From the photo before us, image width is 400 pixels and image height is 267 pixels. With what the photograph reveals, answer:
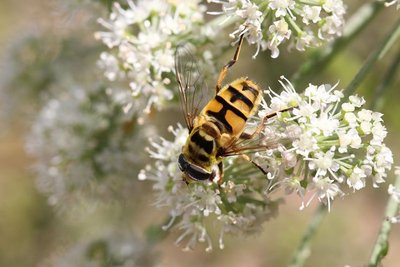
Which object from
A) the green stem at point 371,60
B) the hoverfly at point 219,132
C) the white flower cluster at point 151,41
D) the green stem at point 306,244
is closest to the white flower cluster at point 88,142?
the white flower cluster at point 151,41

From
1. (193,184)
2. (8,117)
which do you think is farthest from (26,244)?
(193,184)

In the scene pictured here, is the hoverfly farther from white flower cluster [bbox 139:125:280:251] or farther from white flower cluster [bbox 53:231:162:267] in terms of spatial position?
white flower cluster [bbox 53:231:162:267]

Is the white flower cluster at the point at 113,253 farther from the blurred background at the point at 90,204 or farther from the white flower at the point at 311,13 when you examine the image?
the white flower at the point at 311,13

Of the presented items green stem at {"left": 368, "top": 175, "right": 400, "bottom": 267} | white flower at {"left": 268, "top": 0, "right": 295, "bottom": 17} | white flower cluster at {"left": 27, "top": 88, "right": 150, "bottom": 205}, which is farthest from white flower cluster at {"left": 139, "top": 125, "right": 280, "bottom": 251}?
white flower cluster at {"left": 27, "top": 88, "right": 150, "bottom": 205}

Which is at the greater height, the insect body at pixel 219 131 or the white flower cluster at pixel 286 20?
the white flower cluster at pixel 286 20

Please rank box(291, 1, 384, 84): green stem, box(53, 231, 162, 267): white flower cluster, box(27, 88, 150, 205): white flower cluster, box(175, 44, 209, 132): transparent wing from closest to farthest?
box(175, 44, 209, 132): transparent wing, box(291, 1, 384, 84): green stem, box(27, 88, 150, 205): white flower cluster, box(53, 231, 162, 267): white flower cluster

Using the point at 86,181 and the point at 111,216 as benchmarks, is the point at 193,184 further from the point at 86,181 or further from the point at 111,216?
the point at 111,216

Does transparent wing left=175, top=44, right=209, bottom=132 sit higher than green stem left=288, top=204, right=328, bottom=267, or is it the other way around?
transparent wing left=175, top=44, right=209, bottom=132
